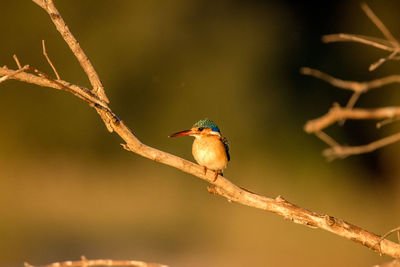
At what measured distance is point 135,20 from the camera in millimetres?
9188

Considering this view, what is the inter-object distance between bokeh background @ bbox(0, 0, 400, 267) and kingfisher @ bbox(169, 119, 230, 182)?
4.56 meters

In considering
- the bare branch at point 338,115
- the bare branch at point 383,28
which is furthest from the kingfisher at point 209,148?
the bare branch at point 338,115

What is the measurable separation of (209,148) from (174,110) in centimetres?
533

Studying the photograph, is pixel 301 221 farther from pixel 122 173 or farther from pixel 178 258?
pixel 122 173

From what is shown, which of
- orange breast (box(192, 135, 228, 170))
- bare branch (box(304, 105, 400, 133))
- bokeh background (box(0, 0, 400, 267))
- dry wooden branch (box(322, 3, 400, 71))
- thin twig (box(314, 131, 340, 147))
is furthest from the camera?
bokeh background (box(0, 0, 400, 267))

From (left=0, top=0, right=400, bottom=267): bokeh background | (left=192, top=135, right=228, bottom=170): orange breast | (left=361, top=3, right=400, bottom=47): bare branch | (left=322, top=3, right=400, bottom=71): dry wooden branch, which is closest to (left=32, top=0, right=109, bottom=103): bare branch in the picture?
(left=322, top=3, right=400, bottom=71): dry wooden branch

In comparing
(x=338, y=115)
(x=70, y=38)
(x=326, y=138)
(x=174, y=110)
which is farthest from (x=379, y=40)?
(x=174, y=110)

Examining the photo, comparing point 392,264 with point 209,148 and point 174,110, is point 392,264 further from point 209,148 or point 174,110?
point 174,110

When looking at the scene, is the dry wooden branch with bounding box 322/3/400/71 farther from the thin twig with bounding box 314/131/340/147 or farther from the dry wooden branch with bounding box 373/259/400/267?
the dry wooden branch with bounding box 373/259/400/267

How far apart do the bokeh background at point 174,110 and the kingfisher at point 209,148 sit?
4563 mm

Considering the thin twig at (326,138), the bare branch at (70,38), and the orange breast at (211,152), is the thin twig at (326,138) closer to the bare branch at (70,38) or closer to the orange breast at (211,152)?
the bare branch at (70,38)

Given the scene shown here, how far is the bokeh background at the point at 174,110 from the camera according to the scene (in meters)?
8.73

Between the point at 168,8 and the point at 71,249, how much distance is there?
11.4 ft

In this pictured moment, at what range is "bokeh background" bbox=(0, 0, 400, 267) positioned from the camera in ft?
28.6
